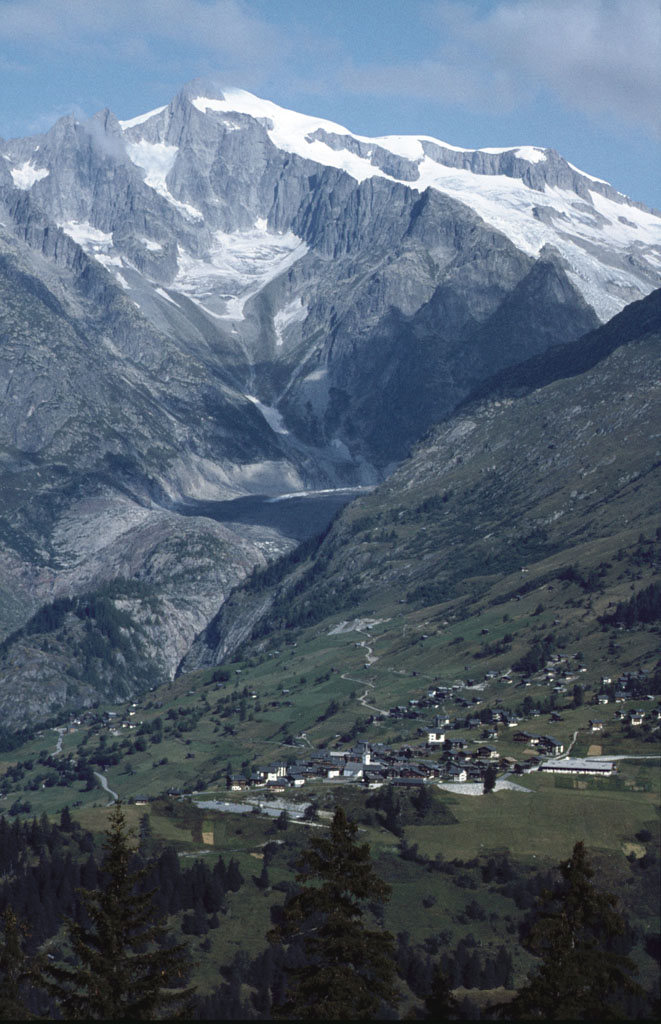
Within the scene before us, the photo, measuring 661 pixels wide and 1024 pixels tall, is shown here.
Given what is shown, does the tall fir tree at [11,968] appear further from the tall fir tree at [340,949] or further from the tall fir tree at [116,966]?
the tall fir tree at [340,949]

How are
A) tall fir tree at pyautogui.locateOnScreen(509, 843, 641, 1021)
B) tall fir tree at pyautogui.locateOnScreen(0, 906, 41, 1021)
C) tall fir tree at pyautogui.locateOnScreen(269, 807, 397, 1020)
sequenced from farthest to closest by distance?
tall fir tree at pyautogui.locateOnScreen(0, 906, 41, 1021)
tall fir tree at pyautogui.locateOnScreen(269, 807, 397, 1020)
tall fir tree at pyautogui.locateOnScreen(509, 843, 641, 1021)

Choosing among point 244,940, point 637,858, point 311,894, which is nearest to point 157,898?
point 244,940

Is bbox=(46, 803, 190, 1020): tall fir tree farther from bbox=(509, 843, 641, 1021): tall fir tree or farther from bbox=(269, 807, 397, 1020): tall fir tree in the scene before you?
bbox=(509, 843, 641, 1021): tall fir tree

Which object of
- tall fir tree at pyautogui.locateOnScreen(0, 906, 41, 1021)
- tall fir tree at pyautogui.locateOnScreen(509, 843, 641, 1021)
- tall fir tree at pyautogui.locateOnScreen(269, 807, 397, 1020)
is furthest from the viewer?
tall fir tree at pyautogui.locateOnScreen(0, 906, 41, 1021)

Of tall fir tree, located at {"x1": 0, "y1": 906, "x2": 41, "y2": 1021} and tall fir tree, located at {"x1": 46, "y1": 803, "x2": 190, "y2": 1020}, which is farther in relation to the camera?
tall fir tree, located at {"x1": 0, "y1": 906, "x2": 41, "y2": 1021}

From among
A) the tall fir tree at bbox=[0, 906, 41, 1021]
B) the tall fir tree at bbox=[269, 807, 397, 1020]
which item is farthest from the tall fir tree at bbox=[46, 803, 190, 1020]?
the tall fir tree at bbox=[269, 807, 397, 1020]

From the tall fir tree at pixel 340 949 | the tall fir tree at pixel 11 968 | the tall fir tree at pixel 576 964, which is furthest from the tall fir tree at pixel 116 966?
the tall fir tree at pixel 576 964

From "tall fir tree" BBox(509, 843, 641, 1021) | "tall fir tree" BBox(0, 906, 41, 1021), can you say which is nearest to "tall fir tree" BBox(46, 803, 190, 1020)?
"tall fir tree" BBox(0, 906, 41, 1021)

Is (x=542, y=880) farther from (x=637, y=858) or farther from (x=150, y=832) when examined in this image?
(x=150, y=832)
